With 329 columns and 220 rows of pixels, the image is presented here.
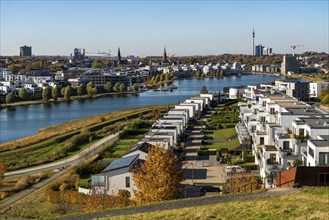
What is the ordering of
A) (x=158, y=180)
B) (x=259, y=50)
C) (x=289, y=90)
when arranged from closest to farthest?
(x=158, y=180) < (x=289, y=90) < (x=259, y=50)

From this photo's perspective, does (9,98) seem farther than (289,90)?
Yes

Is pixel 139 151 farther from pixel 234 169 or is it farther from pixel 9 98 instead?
pixel 9 98

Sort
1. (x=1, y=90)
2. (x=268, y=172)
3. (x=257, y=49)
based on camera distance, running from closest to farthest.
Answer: (x=268, y=172), (x=1, y=90), (x=257, y=49)

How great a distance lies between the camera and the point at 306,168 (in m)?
3.25

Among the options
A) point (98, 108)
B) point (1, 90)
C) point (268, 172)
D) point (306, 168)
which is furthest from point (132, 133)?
point (1, 90)

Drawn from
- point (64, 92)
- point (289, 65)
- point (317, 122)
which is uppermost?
point (289, 65)

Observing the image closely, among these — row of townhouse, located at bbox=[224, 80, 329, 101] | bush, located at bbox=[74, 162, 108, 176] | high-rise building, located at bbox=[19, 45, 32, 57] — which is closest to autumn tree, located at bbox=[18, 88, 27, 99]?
row of townhouse, located at bbox=[224, 80, 329, 101]

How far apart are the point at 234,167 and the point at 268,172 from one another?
81cm

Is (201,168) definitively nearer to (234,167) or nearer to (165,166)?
(234,167)

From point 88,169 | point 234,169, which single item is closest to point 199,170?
point 234,169

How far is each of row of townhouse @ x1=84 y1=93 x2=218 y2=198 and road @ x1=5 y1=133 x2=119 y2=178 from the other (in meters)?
0.83

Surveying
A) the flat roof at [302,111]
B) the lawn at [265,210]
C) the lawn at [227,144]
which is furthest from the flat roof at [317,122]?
the lawn at [265,210]

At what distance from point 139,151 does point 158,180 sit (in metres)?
1.33

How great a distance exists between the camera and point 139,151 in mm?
5133
